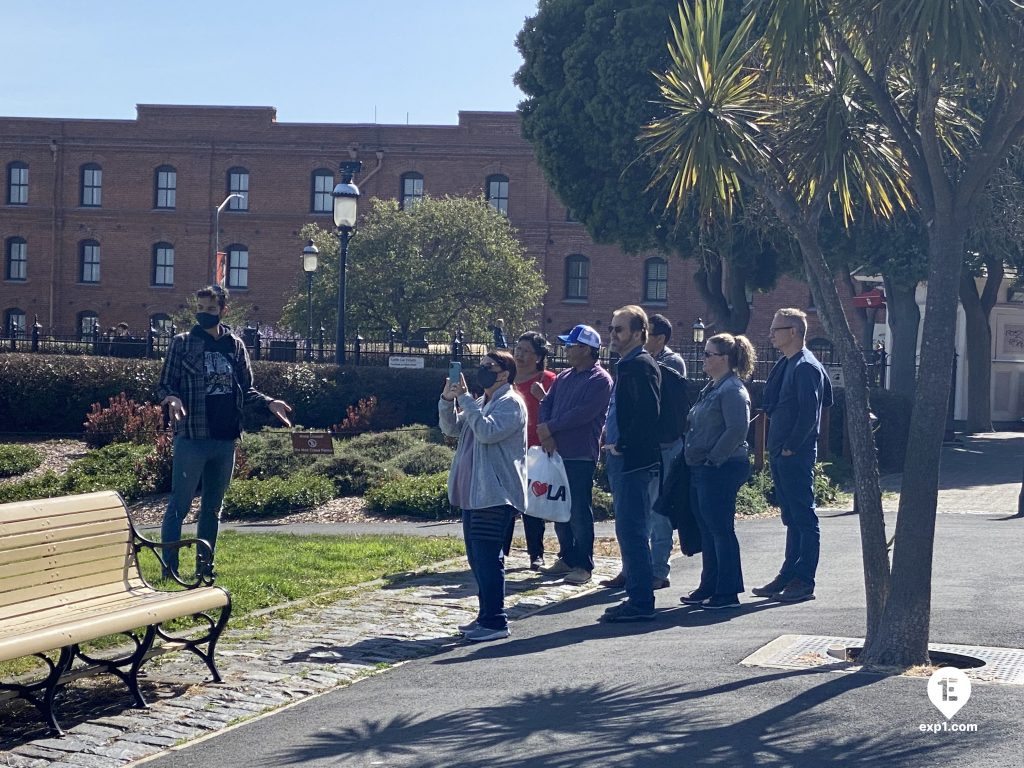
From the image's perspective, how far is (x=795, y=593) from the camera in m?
8.69

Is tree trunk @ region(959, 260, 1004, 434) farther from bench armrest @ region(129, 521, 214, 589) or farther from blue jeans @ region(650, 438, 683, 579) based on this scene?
bench armrest @ region(129, 521, 214, 589)

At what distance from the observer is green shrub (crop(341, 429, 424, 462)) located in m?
16.9

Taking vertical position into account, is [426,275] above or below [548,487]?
above

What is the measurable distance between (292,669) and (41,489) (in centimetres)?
1009

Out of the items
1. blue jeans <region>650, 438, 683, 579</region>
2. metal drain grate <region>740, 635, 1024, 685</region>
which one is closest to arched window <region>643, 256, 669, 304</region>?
blue jeans <region>650, 438, 683, 579</region>

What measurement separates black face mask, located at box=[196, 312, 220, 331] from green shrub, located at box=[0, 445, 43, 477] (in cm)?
1045

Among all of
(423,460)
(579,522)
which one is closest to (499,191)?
(423,460)

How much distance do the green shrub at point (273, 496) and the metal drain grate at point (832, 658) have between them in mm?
8410

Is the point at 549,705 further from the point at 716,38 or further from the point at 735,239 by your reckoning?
the point at 735,239

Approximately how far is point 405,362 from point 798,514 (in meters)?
14.1

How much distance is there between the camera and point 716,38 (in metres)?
7.17

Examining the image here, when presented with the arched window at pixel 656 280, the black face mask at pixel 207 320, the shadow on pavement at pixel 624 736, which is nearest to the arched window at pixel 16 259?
the arched window at pixel 656 280

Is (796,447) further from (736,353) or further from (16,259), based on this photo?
(16,259)

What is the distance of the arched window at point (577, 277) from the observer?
52.8m
